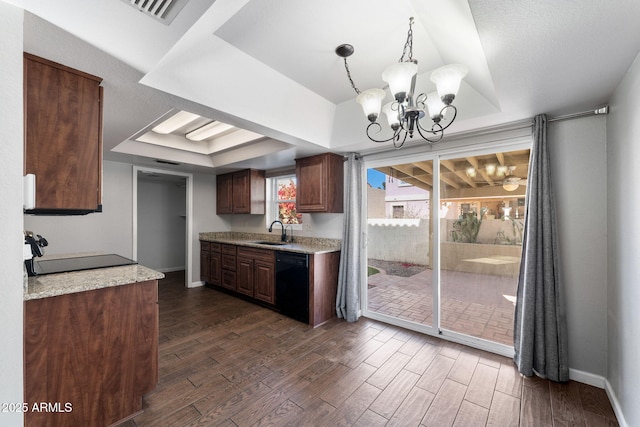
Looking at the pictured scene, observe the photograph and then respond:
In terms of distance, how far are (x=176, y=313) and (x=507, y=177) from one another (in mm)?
4310

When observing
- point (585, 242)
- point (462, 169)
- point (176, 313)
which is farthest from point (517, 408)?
point (176, 313)

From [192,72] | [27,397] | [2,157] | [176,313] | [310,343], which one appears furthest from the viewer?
[176,313]

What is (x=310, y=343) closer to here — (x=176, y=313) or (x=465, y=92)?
(x=176, y=313)

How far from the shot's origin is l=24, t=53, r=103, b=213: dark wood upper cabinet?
56.8 inches

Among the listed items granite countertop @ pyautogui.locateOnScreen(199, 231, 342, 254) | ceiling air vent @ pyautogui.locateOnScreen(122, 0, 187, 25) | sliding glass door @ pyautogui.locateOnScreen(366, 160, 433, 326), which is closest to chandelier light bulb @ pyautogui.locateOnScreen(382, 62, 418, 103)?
ceiling air vent @ pyautogui.locateOnScreen(122, 0, 187, 25)

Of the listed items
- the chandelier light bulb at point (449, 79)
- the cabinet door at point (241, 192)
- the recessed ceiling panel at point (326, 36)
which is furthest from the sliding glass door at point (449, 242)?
the cabinet door at point (241, 192)

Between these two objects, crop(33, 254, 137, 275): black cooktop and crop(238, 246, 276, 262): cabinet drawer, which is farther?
crop(238, 246, 276, 262): cabinet drawer

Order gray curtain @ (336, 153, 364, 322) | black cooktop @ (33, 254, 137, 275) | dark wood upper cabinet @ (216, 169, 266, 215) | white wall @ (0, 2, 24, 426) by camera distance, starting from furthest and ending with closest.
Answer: dark wood upper cabinet @ (216, 169, 266, 215)
gray curtain @ (336, 153, 364, 322)
black cooktop @ (33, 254, 137, 275)
white wall @ (0, 2, 24, 426)

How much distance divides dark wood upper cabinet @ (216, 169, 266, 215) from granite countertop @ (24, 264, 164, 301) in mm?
2666

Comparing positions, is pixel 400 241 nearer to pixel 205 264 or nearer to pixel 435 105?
pixel 435 105

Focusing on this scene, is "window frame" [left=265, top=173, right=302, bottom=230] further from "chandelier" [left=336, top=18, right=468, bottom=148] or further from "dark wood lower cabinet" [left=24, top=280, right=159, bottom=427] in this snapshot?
"chandelier" [left=336, top=18, right=468, bottom=148]

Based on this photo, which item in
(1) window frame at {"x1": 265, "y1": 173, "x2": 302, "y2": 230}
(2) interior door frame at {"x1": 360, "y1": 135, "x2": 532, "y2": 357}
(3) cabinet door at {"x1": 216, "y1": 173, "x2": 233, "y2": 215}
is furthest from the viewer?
(3) cabinet door at {"x1": 216, "y1": 173, "x2": 233, "y2": 215}

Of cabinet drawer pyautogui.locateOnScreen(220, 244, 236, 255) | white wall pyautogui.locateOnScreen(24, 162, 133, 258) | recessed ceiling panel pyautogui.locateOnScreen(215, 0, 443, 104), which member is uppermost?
recessed ceiling panel pyautogui.locateOnScreen(215, 0, 443, 104)

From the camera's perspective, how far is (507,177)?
2.54m
